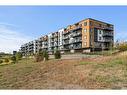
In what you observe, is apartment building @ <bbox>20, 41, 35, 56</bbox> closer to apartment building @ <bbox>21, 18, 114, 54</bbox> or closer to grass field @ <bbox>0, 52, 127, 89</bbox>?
apartment building @ <bbox>21, 18, 114, 54</bbox>

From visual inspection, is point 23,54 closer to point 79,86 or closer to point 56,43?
point 56,43

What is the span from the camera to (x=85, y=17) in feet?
25.3

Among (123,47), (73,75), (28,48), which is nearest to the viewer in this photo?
(73,75)

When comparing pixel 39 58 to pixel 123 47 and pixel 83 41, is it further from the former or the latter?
pixel 123 47

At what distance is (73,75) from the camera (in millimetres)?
6738

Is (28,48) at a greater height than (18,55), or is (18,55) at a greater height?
(28,48)

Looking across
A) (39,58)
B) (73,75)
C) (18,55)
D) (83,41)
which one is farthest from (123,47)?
(18,55)

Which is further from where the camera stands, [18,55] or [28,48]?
[18,55]

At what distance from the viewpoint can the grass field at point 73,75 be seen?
6.07 metres

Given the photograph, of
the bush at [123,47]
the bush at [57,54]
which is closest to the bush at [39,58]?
the bush at [57,54]

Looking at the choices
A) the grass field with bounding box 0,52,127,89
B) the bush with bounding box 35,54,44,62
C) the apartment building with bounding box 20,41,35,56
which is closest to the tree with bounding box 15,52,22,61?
the apartment building with bounding box 20,41,35,56

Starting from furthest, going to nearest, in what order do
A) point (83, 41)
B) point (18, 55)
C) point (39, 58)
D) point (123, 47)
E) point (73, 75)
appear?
point (83, 41), point (39, 58), point (123, 47), point (18, 55), point (73, 75)
